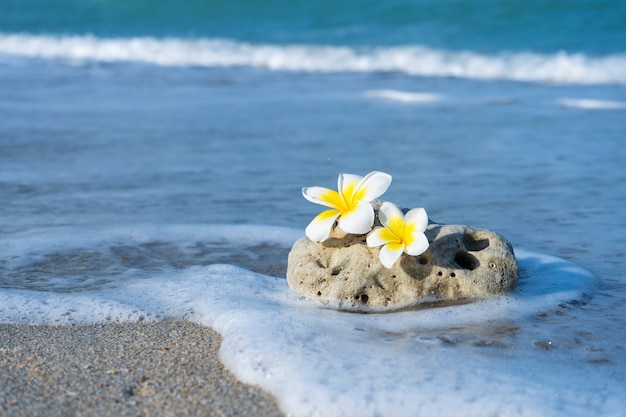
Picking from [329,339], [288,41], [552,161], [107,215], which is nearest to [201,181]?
[107,215]

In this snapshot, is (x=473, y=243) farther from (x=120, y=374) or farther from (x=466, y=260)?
(x=120, y=374)

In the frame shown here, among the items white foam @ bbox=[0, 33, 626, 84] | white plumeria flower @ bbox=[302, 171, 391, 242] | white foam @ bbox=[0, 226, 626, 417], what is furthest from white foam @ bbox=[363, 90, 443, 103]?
white plumeria flower @ bbox=[302, 171, 391, 242]

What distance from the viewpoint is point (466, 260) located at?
10.0 feet

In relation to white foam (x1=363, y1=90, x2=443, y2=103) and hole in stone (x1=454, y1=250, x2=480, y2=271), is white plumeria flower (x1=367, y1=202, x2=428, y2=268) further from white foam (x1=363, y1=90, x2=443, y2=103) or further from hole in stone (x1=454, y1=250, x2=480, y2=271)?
white foam (x1=363, y1=90, x2=443, y2=103)

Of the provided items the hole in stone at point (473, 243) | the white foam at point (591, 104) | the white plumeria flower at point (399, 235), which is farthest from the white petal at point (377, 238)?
the white foam at point (591, 104)

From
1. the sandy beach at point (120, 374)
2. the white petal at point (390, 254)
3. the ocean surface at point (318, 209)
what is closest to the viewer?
the sandy beach at point (120, 374)

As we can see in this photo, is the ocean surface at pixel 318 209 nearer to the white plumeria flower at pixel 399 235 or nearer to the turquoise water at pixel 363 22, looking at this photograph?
the white plumeria flower at pixel 399 235

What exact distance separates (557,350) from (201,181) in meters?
2.99

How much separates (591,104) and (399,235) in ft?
21.0

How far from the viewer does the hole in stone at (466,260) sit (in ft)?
9.95

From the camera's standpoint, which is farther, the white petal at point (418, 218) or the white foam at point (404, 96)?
the white foam at point (404, 96)

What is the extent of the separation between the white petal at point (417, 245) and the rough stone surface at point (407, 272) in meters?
0.12

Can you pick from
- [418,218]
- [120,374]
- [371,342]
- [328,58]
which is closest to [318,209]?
[418,218]

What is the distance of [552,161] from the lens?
5.81 m
